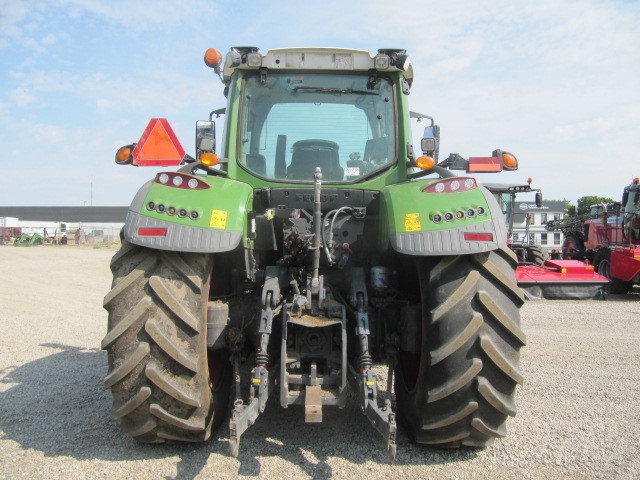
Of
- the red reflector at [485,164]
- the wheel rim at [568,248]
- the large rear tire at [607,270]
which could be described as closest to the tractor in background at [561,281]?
the large rear tire at [607,270]

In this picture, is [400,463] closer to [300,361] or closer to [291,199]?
[300,361]

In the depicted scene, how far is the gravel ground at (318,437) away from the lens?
2.75m

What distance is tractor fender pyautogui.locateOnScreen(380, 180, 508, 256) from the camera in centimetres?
269

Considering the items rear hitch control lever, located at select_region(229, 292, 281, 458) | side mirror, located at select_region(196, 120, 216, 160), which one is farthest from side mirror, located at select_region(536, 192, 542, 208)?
rear hitch control lever, located at select_region(229, 292, 281, 458)

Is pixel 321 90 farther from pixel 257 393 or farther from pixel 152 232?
pixel 257 393

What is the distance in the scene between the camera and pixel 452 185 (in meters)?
2.88

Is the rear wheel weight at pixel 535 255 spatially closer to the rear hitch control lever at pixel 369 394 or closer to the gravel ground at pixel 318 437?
the gravel ground at pixel 318 437

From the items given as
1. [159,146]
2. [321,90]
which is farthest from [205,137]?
[321,90]

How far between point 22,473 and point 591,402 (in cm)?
379

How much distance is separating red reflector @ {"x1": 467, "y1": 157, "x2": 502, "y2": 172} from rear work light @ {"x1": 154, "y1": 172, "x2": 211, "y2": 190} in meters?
1.64

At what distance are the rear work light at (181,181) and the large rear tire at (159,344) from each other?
376mm

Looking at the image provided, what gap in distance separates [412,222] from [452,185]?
0.34 metres

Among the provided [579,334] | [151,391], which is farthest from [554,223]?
[151,391]

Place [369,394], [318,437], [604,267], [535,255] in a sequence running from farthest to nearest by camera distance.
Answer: [604,267] → [535,255] → [318,437] → [369,394]
